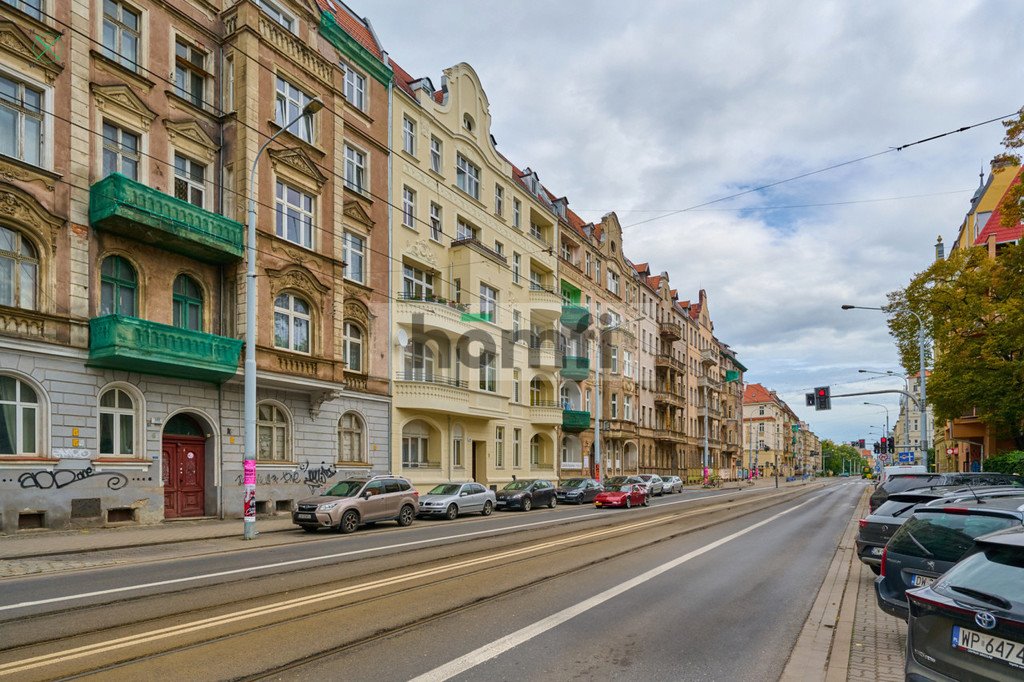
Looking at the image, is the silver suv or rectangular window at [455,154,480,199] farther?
rectangular window at [455,154,480,199]

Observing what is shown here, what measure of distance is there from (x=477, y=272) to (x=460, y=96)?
9.40 m

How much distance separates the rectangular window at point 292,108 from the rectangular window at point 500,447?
1789cm

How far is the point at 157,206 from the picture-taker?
62.2 feet

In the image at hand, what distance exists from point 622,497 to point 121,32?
78.8 ft

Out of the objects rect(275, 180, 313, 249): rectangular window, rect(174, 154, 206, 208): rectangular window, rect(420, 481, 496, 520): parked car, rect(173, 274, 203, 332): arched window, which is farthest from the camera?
rect(275, 180, 313, 249): rectangular window

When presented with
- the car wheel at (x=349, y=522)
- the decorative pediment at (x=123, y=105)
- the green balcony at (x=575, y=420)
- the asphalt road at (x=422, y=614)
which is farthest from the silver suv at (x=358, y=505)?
the green balcony at (x=575, y=420)

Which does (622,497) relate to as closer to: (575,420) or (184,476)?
(575,420)

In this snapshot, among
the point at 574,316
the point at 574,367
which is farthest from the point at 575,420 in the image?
the point at 574,316

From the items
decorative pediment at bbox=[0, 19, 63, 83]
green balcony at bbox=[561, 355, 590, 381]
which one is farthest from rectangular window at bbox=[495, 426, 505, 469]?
decorative pediment at bbox=[0, 19, 63, 83]

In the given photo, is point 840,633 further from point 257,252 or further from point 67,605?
point 257,252

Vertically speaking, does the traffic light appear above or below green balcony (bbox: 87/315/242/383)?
below

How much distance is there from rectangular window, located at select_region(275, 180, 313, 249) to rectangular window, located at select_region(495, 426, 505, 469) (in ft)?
51.5

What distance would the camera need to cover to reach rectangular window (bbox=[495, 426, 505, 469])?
36594 mm

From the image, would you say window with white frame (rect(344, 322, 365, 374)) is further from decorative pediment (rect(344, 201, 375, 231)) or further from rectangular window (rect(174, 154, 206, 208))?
rectangular window (rect(174, 154, 206, 208))
